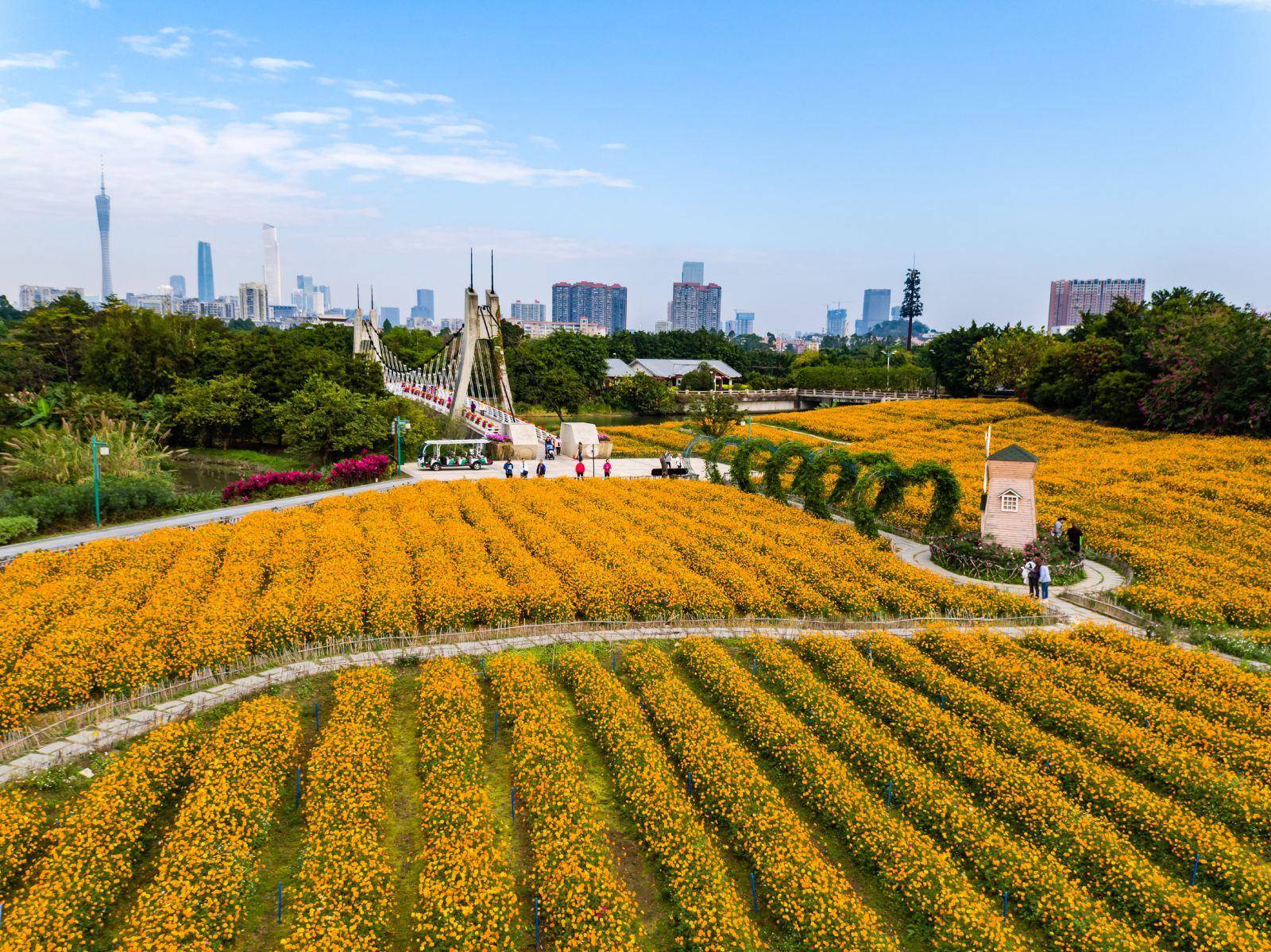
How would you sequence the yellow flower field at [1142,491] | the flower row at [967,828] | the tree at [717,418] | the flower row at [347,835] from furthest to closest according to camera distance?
the tree at [717,418], the yellow flower field at [1142,491], the flower row at [967,828], the flower row at [347,835]

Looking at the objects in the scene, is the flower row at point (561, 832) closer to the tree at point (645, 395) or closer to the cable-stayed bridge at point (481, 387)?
the cable-stayed bridge at point (481, 387)

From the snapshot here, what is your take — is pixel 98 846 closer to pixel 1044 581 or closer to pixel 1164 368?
pixel 1044 581

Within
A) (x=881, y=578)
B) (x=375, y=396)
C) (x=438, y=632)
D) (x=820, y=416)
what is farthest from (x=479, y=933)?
(x=820, y=416)

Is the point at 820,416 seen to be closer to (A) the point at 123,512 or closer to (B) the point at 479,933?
(A) the point at 123,512

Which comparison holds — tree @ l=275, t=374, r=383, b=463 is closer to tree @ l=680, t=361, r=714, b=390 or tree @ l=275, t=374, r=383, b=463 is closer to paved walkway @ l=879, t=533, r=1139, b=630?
paved walkway @ l=879, t=533, r=1139, b=630

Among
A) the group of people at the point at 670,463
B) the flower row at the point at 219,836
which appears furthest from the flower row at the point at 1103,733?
the group of people at the point at 670,463

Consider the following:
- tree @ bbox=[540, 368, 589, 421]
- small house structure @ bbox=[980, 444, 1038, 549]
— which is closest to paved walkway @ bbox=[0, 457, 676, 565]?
small house structure @ bbox=[980, 444, 1038, 549]
